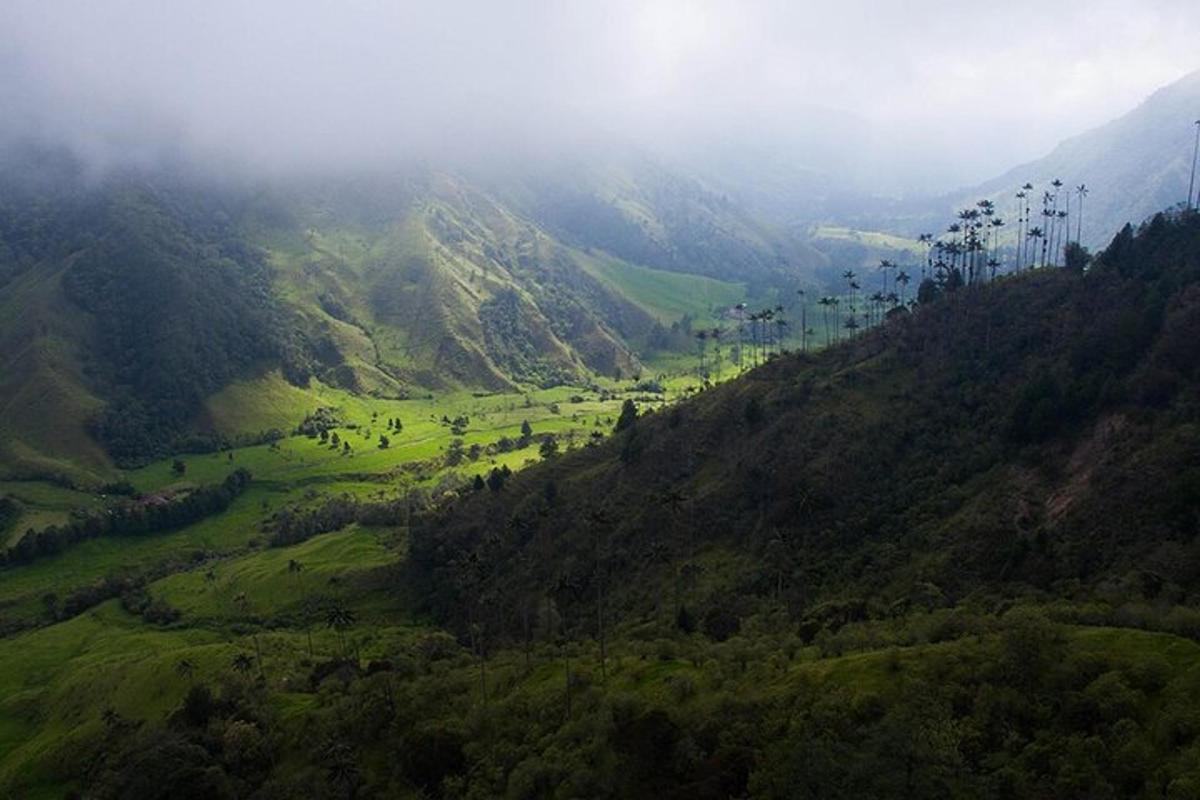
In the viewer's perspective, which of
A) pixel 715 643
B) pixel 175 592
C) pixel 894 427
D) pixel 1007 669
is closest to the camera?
pixel 1007 669

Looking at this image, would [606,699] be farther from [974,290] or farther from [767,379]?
[974,290]

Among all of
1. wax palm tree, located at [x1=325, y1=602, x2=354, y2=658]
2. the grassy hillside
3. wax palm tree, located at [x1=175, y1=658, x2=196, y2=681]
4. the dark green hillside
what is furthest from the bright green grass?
wax palm tree, located at [x1=175, y1=658, x2=196, y2=681]

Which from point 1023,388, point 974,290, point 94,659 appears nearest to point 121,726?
point 94,659

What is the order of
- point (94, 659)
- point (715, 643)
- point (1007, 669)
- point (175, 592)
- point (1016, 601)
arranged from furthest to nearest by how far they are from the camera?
1. point (175, 592)
2. point (94, 659)
3. point (715, 643)
4. point (1016, 601)
5. point (1007, 669)

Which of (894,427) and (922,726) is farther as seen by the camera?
(894,427)

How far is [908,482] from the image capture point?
12181cm

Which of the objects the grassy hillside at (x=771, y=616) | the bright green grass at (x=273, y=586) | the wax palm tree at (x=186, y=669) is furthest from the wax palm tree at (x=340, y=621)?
the wax palm tree at (x=186, y=669)

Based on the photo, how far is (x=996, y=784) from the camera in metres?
49.4

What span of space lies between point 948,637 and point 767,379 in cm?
10144

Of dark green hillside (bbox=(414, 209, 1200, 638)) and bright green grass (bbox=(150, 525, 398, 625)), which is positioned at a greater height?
dark green hillside (bbox=(414, 209, 1200, 638))

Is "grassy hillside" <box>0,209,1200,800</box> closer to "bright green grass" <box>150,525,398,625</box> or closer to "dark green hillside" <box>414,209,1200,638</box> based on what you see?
"dark green hillside" <box>414,209,1200,638</box>

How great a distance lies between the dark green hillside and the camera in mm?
92000

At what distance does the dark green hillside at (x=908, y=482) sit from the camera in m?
92.0

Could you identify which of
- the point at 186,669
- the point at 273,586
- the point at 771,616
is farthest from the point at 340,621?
the point at 273,586
